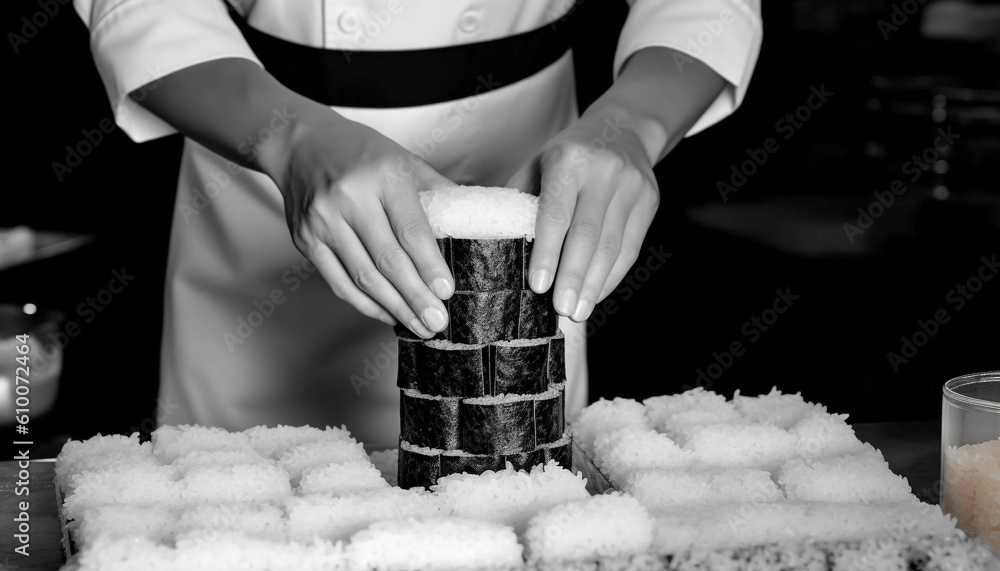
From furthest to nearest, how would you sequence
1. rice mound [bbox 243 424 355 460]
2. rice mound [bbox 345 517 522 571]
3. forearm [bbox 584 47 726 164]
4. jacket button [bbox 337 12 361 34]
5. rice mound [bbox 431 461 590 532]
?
1. jacket button [bbox 337 12 361 34]
2. forearm [bbox 584 47 726 164]
3. rice mound [bbox 243 424 355 460]
4. rice mound [bbox 431 461 590 532]
5. rice mound [bbox 345 517 522 571]

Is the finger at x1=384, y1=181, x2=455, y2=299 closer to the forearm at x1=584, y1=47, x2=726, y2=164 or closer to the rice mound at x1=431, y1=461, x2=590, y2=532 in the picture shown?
the rice mound at x1=431, y1=461, x2=590, y2=532

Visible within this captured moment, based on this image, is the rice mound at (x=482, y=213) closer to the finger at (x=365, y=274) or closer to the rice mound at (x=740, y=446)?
the finger at (x=365, y=274)

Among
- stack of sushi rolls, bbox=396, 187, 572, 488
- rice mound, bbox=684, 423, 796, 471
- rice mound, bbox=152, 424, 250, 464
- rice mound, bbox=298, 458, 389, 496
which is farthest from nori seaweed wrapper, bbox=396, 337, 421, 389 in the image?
rice mound, bbox=684, 423, 796, 471

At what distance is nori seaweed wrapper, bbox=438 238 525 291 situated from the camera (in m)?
1.09

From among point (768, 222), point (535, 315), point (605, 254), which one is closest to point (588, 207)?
point (605, 254)

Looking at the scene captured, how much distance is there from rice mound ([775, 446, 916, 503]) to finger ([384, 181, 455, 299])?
0.42 metres

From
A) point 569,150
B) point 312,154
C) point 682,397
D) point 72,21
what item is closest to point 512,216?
point 569,150

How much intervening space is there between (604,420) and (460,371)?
0.29 m

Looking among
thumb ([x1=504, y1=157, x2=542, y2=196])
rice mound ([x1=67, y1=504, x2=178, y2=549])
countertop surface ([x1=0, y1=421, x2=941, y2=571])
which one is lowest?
countertop surface ([x1=0, y1=421, x2=941, y2=571])

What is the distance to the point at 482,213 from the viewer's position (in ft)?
3.54

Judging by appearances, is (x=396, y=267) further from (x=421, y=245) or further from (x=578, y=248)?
(x=578, y=248)

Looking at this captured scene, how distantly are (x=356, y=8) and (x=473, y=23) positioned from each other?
0.20m

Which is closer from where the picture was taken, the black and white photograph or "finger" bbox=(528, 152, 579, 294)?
the black and white photograph

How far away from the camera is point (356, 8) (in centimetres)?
172
